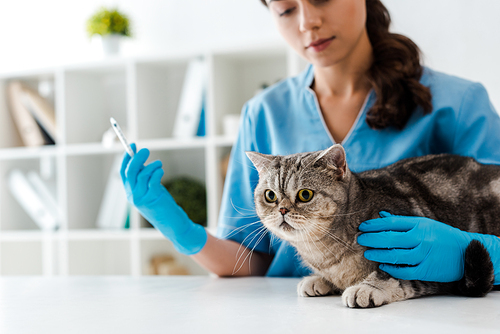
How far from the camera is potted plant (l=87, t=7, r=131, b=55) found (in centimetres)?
236

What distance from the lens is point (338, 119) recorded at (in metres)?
1.23

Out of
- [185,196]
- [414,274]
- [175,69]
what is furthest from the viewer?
[175,69]

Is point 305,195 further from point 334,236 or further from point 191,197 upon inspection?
point 191,197

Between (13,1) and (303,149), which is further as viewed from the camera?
(13,1)

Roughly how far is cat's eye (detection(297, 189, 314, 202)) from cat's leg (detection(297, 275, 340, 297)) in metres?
0.19

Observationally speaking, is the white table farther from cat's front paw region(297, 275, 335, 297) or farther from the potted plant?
the potted plant

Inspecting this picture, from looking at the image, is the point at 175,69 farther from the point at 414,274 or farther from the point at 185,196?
the point at 414,274

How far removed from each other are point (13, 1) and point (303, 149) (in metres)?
2.65

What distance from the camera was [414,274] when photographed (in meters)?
0.79

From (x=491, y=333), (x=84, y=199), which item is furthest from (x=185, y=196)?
(x=491, y=333)

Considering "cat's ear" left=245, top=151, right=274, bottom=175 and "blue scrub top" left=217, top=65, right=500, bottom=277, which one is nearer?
"cat's ear" left=245, top=151, right=274, bottom=175

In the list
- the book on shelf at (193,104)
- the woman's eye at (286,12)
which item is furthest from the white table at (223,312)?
the book on shelf at (193,104)

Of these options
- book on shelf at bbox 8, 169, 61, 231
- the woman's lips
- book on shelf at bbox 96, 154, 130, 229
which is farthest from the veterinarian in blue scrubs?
book on shelf at bbox 8, 169, 61, 231

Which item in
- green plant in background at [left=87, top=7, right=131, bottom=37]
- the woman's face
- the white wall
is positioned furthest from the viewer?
green plant in background at [left=87, top=7, right=131, bottom=37]
